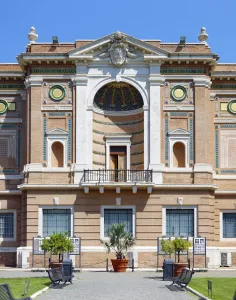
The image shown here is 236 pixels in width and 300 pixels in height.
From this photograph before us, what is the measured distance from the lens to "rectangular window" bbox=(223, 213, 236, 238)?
171ft

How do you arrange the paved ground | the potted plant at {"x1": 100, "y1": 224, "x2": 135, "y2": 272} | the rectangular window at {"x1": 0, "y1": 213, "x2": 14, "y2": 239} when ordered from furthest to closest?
the rectangular window at {"x1": 0, "y1": 213, "x2": 14, "y2": 239} < the potted plant at {"x1": 100, "y1": 224, "x2": 135, "y2": 272} < the paved ground

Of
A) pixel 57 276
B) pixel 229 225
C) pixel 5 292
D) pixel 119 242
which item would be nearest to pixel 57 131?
pixel 119 242

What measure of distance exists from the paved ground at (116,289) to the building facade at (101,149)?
28.1 ft

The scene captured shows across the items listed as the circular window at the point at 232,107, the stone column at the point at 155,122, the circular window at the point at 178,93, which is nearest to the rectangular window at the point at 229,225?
the stone column at the point at 155,122

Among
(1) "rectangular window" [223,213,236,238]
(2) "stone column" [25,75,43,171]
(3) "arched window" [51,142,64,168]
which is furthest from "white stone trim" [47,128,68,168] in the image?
(1) "rectangular window" [223,213,236,238]

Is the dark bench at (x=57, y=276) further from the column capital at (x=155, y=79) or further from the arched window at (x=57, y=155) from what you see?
the column capital at (x=155, y=79)

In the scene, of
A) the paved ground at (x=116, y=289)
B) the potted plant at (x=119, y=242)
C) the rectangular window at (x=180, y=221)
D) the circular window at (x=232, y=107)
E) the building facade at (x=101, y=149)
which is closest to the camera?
the paved ground at (x=116, y=289)

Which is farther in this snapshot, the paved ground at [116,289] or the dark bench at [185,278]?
the dark bench at [185,278]

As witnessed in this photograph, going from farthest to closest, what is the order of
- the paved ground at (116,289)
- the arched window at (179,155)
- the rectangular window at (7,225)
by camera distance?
the rectangular window at (7,225) < the arched window at (179,155) < the paved ground at (116,289)

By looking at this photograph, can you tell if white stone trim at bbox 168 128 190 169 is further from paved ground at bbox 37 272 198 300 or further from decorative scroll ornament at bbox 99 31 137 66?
paved ground at bbox 37 272 198 300

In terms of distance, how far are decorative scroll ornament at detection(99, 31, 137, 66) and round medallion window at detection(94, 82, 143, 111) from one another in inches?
65.6

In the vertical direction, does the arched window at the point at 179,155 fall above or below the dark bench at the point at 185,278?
above

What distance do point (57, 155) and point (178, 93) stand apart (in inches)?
326

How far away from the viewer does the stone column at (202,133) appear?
49.8 meters
